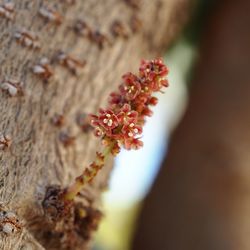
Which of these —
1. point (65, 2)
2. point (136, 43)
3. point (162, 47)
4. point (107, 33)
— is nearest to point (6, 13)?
point (65, 2)

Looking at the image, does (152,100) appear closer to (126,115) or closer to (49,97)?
(126,115)

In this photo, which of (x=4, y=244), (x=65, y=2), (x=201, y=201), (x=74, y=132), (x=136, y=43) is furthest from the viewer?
(x=201, y=201)

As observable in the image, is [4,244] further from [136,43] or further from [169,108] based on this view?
[169,108]

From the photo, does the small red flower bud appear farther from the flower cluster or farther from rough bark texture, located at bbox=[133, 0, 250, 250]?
rough bark texture, located at bbox=[133, 0, 250, 250]

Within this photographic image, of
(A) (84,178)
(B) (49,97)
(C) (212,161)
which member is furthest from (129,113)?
(C) (212,161)

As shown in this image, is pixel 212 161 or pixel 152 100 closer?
pixel 152 100

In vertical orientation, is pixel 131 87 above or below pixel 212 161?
above
